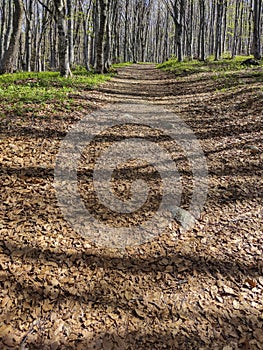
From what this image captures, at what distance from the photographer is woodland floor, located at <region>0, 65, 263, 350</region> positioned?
2.51m

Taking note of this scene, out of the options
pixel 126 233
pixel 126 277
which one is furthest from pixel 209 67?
pixel 126 277

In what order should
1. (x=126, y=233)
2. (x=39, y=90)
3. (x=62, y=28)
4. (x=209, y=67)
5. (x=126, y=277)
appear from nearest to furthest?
(x=126, y=277), (x=126, y=233), (x=39, y=90), (x=62, y=28), (x=209, y=67)

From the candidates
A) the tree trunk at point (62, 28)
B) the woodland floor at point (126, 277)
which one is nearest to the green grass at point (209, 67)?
the tree trunk at point (62, 28)

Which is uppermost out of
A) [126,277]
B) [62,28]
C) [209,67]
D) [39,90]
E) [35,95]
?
→ [62,28]

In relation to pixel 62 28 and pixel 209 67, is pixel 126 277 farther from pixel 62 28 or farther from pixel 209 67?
pixel 209 67

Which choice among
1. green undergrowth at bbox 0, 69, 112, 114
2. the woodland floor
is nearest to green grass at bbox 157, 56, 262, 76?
green undergrowth at bbox 0, 69, 112, 114

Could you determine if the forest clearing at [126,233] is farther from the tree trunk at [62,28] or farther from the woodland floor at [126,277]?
the tree trunk at [62,28]

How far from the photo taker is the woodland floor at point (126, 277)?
98.6 inches

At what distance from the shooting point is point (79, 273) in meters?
3.03

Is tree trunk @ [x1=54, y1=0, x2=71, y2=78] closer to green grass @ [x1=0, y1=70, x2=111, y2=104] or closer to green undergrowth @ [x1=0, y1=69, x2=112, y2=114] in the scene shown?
green grass @ [x1=0, y1=70, x2=111, y2=104]

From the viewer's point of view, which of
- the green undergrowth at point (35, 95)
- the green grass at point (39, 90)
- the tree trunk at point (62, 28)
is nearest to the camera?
the green undergrowth at point (35, 95)

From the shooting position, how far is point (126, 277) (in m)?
3.07

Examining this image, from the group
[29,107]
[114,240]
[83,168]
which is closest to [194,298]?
[114,240]

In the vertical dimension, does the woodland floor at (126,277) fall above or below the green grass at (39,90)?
below
